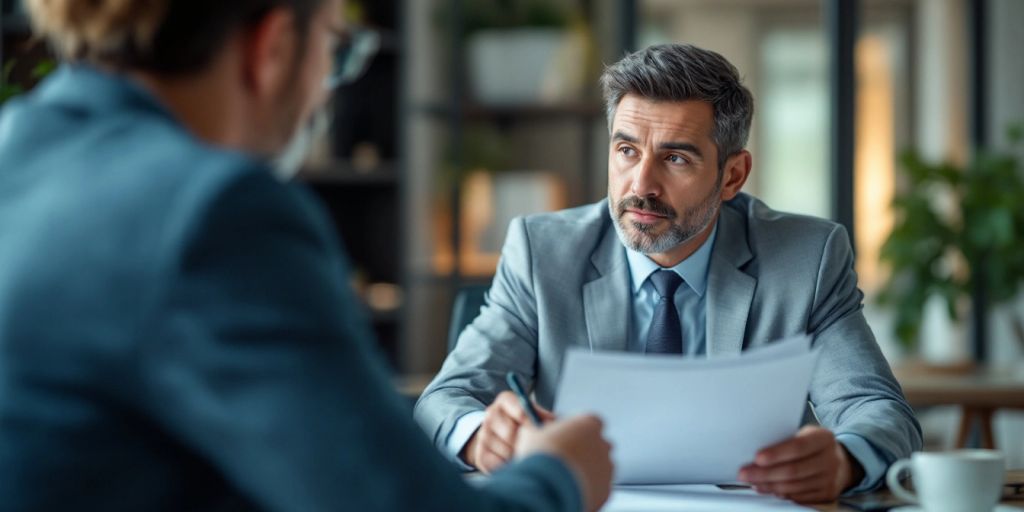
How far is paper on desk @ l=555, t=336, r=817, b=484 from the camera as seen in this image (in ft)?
3.86

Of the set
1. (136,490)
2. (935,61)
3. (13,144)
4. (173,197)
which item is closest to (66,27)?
(13,144)

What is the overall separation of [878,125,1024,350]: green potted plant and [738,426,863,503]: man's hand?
109 inches

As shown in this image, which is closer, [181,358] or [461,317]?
[181,358]

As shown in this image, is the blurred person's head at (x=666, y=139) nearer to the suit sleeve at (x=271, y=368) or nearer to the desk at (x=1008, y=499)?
the desk at (x=1008, y=499)

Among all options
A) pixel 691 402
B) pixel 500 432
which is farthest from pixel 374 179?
pixel 691 402

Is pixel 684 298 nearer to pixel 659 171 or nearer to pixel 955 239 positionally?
pixel 659 171

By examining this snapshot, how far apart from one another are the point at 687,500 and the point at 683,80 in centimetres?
78

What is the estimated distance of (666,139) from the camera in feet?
6.15

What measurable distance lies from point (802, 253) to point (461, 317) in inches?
22.5

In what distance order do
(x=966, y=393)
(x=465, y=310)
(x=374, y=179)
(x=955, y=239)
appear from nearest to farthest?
(x=465, y=310) < (x=966, y=393) < (x=955, y=239) < (x=374, y=179)

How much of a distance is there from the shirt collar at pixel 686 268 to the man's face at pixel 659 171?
40 mm

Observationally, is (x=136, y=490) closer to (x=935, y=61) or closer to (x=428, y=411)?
(x=428, y=411)

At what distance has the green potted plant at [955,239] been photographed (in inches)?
153

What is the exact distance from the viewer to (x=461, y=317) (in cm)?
205
